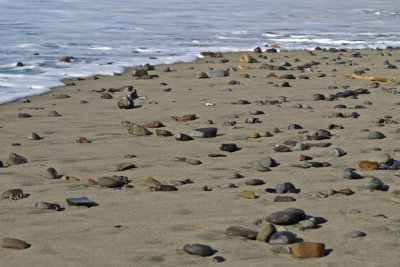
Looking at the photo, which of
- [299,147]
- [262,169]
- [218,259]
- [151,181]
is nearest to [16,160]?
[151,181]

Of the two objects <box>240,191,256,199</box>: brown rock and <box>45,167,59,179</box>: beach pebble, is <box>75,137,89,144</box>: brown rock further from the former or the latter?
<box>240,191,256,199</box>: brown rock

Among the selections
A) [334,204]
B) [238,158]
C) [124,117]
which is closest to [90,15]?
[124,117]

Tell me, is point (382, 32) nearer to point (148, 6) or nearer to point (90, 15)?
point (90, 15)

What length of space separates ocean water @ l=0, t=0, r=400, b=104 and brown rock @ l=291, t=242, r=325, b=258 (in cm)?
531

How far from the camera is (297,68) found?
10203mm

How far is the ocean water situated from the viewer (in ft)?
34.3

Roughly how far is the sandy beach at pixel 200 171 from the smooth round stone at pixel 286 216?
24 millimetres

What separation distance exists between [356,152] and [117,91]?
12.9 feet

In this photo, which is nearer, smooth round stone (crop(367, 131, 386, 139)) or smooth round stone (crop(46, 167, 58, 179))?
smooth round stone (crop(46, 167, 58, 179))

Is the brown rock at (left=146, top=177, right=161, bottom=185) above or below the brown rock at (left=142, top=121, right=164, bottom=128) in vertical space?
below

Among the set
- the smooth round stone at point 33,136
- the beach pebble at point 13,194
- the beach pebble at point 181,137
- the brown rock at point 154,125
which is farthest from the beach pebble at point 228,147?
the beach pebble at point 13,194

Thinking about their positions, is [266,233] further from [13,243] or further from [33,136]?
[33,136]

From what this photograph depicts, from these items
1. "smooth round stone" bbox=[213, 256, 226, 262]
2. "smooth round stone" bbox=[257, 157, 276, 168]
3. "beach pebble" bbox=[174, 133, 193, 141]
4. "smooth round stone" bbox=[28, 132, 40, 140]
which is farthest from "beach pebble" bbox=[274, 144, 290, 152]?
"smooth round stone" bbox=[213, 256, 226, 262]

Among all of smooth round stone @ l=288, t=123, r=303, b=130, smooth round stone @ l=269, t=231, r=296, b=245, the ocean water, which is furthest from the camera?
the ocean water
